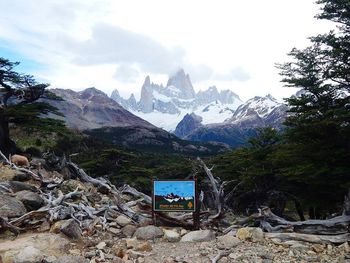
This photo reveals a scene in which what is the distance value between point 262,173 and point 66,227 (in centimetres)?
1832

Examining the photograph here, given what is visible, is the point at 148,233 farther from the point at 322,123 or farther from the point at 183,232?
the point at 322,123

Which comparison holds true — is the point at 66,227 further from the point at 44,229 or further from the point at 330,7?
the point at 330,7

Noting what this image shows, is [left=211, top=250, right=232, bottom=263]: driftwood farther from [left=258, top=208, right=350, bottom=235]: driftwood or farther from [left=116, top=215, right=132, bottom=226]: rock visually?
[left=116, top=215, right=132, bottom=226]: rock

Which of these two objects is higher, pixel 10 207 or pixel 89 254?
pixel 10 207

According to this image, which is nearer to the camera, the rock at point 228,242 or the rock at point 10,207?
the rock at point 228,242

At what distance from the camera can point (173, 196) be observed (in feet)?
44.3

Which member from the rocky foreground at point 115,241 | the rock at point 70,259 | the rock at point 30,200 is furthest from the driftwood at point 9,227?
the rock at point 70,259

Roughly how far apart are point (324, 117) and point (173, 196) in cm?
1050

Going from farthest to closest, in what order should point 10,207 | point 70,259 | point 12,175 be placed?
point 12,175
point 10,207
point 70,259

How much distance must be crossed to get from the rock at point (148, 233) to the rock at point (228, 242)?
6.28ft

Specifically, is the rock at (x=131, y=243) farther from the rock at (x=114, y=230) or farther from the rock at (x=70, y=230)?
the rock at (x=70, y=230)

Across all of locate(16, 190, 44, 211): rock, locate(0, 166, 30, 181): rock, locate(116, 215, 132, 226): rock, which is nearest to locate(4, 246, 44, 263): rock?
locate(116, 215, 132, 226): rock

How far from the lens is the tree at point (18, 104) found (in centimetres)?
2803

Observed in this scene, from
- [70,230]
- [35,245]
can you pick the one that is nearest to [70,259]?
[35,245]
